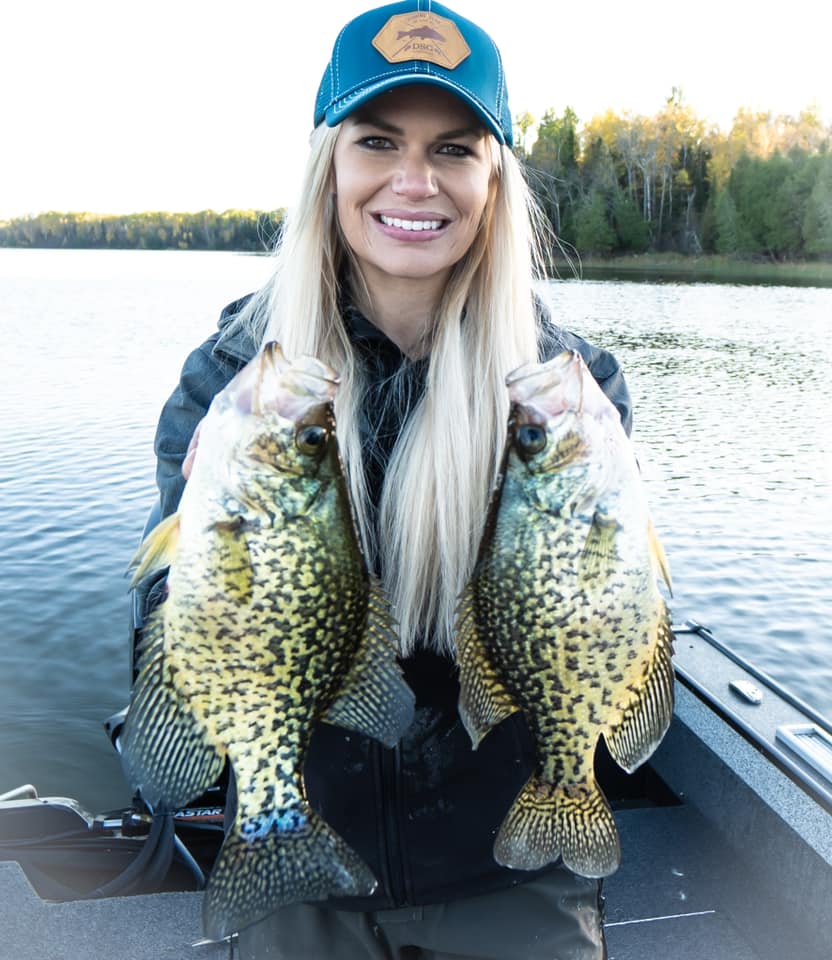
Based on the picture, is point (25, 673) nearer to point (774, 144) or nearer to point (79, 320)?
point (79, 320)

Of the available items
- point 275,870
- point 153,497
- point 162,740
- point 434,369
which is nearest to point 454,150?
point 434,369

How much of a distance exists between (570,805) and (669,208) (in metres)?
61.8

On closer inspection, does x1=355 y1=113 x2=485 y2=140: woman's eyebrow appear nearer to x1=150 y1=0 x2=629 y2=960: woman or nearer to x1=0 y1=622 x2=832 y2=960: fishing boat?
x1=150 y1=0 x2=629 y2=960: woman

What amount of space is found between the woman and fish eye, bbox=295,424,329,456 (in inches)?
19.0

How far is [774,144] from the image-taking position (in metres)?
59.6

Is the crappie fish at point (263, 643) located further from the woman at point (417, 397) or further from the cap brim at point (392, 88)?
the cap brim at point (392, 88)

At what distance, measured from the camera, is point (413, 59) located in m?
2.05

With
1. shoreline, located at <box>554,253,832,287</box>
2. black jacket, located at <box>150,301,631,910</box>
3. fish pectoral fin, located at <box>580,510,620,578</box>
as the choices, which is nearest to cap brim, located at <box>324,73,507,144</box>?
black jacket, located at <box>150,301,631,910</box>

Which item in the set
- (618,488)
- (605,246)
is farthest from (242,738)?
(605,246)

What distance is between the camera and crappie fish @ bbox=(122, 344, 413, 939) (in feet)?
5.53

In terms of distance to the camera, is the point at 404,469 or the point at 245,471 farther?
the point at 404,469

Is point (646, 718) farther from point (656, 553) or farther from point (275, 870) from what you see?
point (275, 870)

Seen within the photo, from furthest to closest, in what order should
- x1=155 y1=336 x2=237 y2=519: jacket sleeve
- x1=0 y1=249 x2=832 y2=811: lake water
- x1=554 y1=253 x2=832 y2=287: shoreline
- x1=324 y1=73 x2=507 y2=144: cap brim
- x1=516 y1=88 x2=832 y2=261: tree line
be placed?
x1=516 y1=88 x2=832 y2=261: tree line, x1=554 y1=253 x2=832 y2=287: shoreline, x1=0 y1=249 x2=832 y2=811: lake water, x1=155 y1=336 x2=237 y2=519: jacket sleeve, x1=324 y1=73 x2=507 y2=144: cap brim

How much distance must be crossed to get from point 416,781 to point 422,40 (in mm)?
1718
